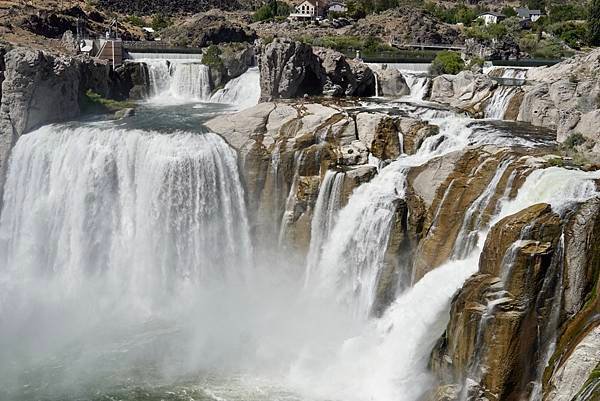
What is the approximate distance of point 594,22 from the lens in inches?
2734

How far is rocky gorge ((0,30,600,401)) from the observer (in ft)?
54.5

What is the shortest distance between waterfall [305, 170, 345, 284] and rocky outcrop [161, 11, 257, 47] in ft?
166

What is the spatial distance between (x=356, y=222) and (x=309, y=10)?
86101 millimetres

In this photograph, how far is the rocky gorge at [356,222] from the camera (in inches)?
654

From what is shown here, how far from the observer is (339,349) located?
2275 centimetres

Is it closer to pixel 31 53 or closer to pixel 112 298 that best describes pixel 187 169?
pixel 112 298

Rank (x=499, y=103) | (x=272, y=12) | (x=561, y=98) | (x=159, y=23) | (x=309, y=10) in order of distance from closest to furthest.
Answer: (x=561, y=98), (x=499, y=103), (x=159, y=23), (x=272, y=12), (x=309, y=10)

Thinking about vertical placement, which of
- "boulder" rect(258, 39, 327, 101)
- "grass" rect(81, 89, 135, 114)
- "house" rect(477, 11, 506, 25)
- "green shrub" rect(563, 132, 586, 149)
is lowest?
"green shrub" rect(563, 132, 586, 149)

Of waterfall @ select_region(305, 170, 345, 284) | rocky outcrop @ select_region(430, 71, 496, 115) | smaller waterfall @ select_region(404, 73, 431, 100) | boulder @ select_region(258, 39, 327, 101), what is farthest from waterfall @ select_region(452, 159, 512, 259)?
boulder @ select_region(258, 39, 327, 101)

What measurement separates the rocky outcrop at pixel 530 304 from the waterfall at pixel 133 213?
13.4m

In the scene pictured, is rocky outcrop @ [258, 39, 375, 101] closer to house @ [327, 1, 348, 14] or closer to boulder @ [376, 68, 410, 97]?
boulder @ [376, 68, 410, 97]

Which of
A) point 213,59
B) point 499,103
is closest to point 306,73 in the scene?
point 213,59

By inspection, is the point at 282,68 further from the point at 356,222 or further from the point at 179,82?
the point at 356,222

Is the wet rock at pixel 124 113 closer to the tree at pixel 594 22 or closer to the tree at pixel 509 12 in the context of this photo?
the tree at pixel 594 22
